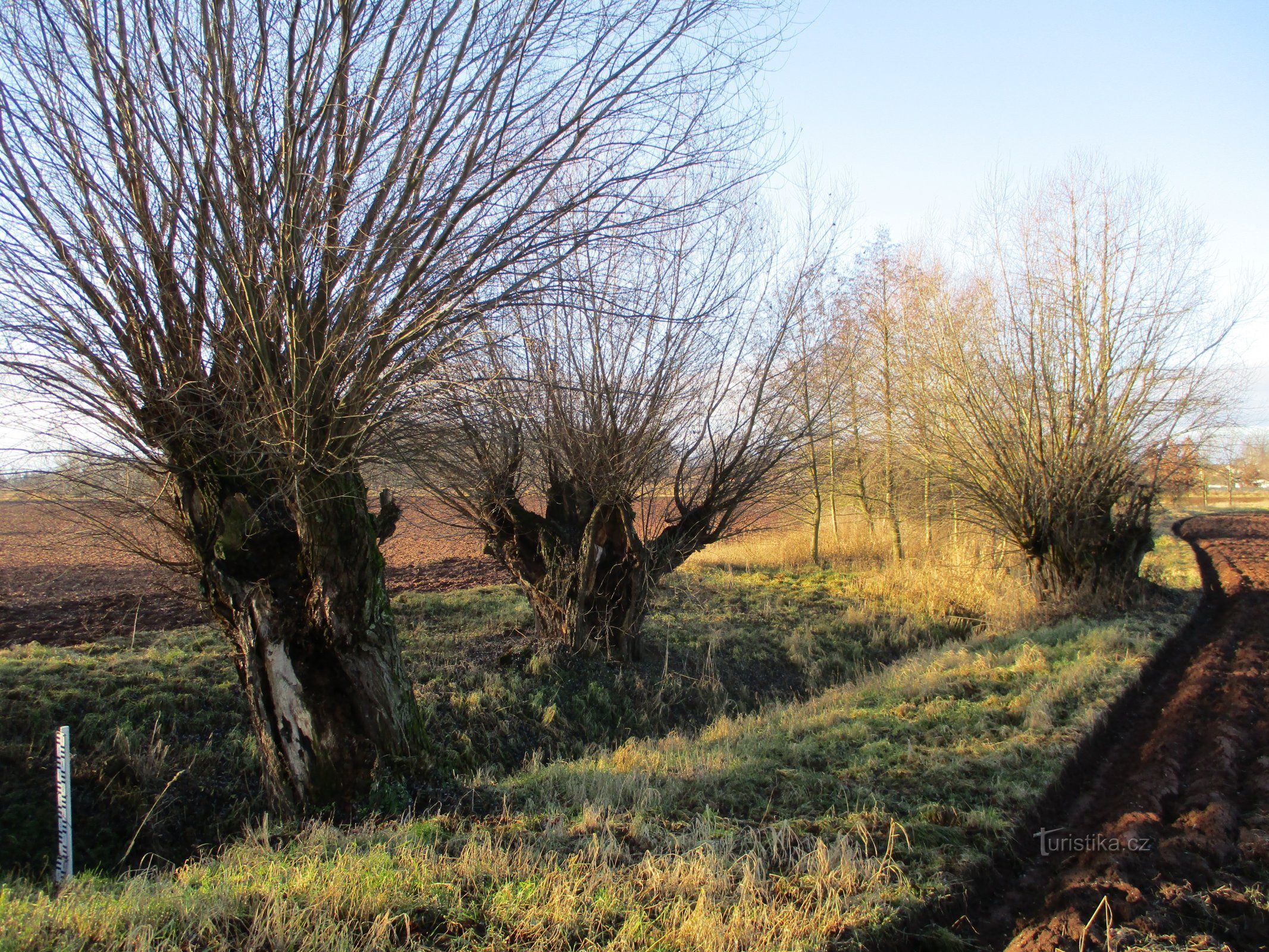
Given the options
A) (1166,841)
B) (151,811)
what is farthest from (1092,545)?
(151,811)

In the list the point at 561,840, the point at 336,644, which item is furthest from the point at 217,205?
the point at 561,840

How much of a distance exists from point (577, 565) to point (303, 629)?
15.5ft

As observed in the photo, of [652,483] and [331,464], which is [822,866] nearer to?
[331,464]

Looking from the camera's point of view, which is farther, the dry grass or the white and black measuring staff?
the dry grass

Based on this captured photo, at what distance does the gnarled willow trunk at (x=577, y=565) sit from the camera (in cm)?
996

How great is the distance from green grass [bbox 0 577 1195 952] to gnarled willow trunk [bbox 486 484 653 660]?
2.44 metres

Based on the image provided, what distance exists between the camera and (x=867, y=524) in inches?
979

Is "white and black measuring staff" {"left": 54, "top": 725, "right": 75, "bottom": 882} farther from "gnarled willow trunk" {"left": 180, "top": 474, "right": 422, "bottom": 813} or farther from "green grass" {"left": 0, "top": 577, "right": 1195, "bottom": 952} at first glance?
"gnarled willow trunk" {"left": 180, "top": 474, "right": 422, "bottom": 813}

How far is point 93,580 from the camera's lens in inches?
573

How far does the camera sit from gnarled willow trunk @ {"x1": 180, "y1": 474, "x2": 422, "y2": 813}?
551 centimetres

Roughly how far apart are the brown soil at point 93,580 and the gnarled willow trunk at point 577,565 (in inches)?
32.1

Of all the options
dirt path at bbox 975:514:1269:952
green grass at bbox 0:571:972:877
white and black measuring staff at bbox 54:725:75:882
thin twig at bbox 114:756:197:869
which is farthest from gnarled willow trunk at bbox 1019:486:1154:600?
white and black measuring staff at bbox 54:725:75:882

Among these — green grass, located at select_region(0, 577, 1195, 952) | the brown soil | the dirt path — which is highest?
the brown soil

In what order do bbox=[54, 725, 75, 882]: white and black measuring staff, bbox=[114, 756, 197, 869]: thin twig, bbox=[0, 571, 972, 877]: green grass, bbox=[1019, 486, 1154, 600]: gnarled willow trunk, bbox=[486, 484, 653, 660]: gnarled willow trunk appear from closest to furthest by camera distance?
1. bbox=[54, 725, 75, 882]: white and black measuring staff
2. bbox=[114, 756, 197, 869]: thin twig
3. bbox=[0, 571, 972, 877]: green grass
4. bbox=[486, 484, 653, 660]: gnarled willow trunk
5. bbox=[1019, 486, 1154, 600]: gnarled willow trunk
